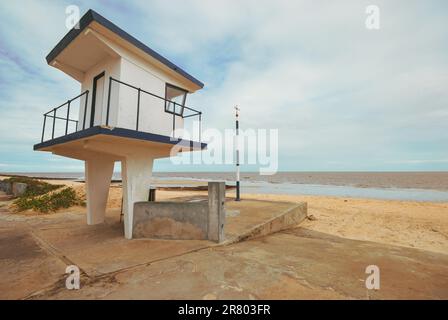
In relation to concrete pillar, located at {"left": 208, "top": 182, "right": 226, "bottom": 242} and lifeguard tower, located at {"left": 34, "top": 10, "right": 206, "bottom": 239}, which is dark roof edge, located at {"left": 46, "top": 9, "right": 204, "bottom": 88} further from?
concrete pillar, located at {"left": 208, "top": 182, "right": 226, "bottom": 242}

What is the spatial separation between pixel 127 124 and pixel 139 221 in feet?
9.69

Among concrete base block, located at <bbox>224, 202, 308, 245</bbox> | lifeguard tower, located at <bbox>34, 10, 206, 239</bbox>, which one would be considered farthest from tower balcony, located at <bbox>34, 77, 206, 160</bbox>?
concrete base block, located at <bbox>224, 202, 308, 245</bbox>

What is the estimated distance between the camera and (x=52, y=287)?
12.6ft

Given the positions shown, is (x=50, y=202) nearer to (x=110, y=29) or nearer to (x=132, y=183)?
(x=132, y=183)

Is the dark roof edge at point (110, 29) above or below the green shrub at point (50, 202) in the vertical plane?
above

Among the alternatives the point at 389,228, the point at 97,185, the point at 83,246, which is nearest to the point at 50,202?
the point at 97,185

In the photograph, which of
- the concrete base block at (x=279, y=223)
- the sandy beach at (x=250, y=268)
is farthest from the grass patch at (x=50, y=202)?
the concrete base block at (x=279, y=223)

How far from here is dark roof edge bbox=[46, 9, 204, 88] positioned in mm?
5996

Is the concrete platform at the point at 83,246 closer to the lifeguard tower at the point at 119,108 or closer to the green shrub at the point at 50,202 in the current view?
the lifeguard tower at the point at 119,108

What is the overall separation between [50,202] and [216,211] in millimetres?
11640

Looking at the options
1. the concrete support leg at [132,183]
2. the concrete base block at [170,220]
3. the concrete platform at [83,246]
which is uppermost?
the concrete support leg at [132,183]

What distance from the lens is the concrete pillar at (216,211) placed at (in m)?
5.98

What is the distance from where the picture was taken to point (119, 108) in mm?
6641
